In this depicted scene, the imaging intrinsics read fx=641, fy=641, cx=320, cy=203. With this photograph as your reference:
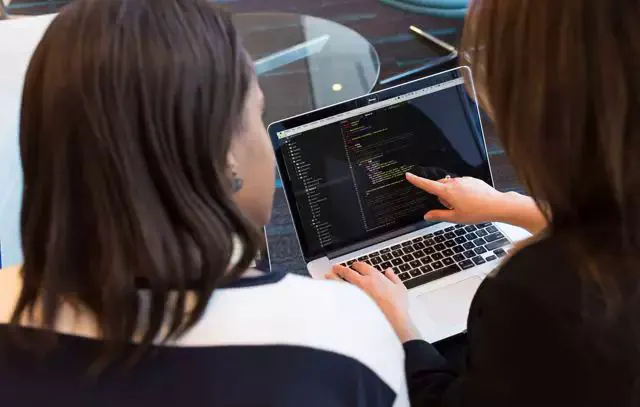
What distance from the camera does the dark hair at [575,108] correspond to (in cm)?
53

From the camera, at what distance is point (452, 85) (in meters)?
1.09

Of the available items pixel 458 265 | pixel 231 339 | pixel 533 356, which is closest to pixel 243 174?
pixel 231 339

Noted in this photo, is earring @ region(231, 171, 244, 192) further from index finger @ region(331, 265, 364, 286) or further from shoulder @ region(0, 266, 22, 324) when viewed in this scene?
index finger @ region(331, 265, 364, 286)

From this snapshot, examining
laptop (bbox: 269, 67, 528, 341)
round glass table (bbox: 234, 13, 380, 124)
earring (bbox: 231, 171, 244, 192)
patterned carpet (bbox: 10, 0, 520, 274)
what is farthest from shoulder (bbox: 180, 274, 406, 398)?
round glass table (bbox: 234, 13, 380, 124)

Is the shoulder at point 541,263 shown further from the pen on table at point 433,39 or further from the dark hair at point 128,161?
the pen on table at point 433,39

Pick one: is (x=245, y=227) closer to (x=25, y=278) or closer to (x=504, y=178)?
(x=25, y=278)

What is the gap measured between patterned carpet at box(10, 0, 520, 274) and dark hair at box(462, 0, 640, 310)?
624 millimetres

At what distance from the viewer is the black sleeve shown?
60cm

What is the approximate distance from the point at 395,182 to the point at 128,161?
0.62 meters

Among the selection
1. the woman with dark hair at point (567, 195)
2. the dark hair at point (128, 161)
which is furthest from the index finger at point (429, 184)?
the dark hair at point (128, 161)

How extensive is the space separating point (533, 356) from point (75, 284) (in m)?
0.44

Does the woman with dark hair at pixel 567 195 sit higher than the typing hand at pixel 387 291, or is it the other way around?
the woman with dark hair at pixel 567 195

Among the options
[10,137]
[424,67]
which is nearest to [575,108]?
[424,67]

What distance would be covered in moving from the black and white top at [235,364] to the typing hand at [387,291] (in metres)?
0.31
